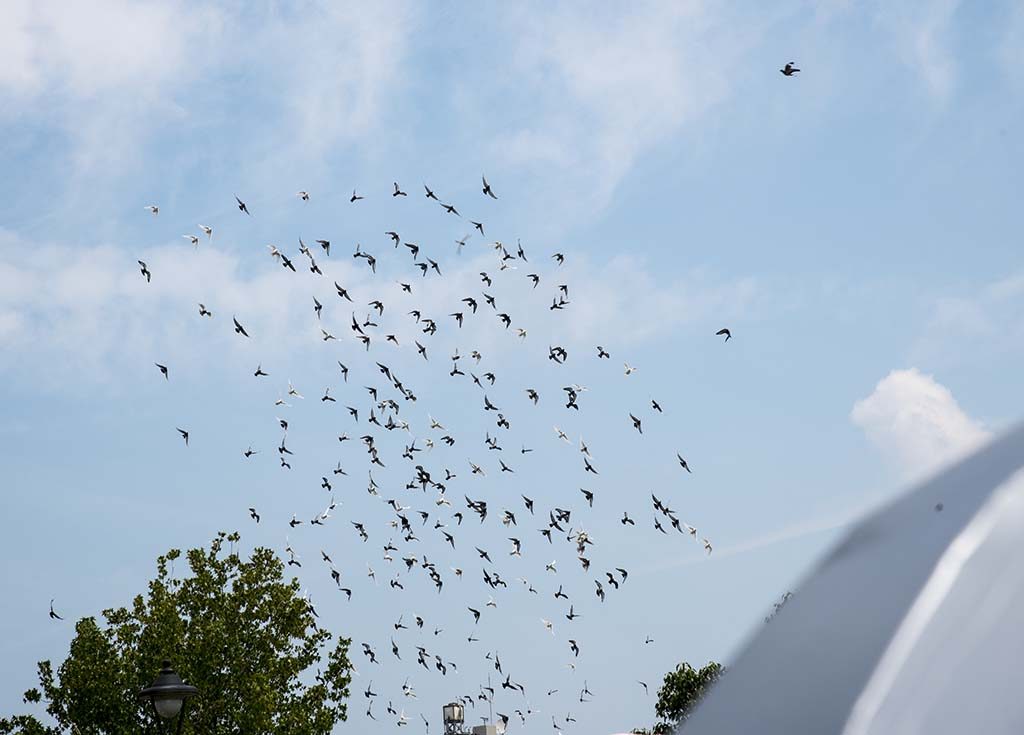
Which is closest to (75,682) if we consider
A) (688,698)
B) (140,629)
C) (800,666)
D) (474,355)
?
(140,629)

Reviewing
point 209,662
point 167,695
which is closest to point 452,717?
point 209,662

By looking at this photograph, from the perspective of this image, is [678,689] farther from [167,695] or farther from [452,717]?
[167,695]

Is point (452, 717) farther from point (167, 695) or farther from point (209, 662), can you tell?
point (167, 695)

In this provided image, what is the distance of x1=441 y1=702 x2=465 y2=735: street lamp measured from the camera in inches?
1458

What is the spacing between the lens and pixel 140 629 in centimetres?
3478

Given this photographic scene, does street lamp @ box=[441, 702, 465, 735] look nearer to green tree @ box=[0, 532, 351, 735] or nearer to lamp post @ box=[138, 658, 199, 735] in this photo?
green tree @ box=[0, 532, 351, 735]

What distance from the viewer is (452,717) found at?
Answer: 37.1 m

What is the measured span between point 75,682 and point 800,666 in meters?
35.3

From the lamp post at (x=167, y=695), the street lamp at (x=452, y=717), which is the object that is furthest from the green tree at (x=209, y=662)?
the lamp post at (x=167, y=695)

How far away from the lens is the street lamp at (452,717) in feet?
121

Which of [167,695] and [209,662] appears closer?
[167,695]

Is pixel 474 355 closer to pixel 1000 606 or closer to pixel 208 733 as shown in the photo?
pixel 208 733

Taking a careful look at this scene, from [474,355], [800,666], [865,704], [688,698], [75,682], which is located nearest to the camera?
[865,704]

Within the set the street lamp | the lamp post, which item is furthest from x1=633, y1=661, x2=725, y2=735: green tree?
the lamp post
